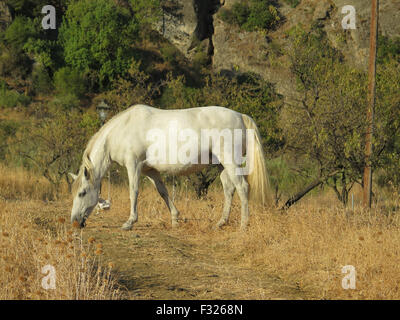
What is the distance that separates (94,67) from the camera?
4431cm

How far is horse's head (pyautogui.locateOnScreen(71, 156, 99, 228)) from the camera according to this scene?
7809mm

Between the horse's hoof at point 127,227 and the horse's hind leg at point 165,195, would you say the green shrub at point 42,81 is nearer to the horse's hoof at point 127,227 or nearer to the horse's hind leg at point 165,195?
the horse's hind leg at point 165,195

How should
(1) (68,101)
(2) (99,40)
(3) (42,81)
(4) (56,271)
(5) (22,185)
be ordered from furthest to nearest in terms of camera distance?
(2) (99,40), (3) (42,81), (1) (68,101), (5) (22,185), (4) (56,271)

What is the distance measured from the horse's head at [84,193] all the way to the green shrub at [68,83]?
109 feet

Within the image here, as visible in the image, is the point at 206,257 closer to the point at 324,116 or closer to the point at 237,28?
the point at 324,116

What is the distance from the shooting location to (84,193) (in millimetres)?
7891

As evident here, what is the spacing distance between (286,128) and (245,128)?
1745 millimetres

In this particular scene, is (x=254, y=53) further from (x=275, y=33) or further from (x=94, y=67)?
(x=94, y=67)

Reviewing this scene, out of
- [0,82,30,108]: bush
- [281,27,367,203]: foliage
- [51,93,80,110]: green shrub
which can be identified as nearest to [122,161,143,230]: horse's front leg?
[281,27,367,203]: foliage

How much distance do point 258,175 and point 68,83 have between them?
35.0 m

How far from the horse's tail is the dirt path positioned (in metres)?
0.77

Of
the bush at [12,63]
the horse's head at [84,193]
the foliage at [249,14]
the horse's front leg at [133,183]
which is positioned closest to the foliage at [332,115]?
the horse's front leg at [133,183]

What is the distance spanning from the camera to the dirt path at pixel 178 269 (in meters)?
4.72

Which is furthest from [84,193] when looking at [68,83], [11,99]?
[68,83]
